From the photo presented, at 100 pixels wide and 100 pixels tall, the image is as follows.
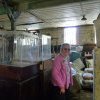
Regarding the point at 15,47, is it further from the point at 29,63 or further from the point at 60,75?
the point at 60,75

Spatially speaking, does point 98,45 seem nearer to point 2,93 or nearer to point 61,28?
point 2,93

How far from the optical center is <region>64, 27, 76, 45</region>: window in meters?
9.14

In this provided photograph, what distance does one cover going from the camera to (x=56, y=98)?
271 cm

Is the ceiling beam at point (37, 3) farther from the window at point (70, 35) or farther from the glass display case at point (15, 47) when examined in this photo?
the window at point (70, 35)

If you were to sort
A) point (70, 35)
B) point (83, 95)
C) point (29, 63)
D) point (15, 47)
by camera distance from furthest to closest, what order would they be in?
point (70, 35) < point (83, 95) < point (15, 47) < point (29, 63)

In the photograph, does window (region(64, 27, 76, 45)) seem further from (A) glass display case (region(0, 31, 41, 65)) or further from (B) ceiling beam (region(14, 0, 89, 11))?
(A) glass display case (region(0, 31, 41, 65))

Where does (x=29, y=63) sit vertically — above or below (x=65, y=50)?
below

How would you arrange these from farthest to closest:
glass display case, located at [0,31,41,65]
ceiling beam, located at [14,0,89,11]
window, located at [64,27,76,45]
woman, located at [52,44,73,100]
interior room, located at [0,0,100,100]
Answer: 1. window, located at [64,27,76,45]
2. ceiling beam, located at [14,0,89,11]
3. glass display case, located at [0,31,41,65]
4. woman, located at [52,44,73,100]
5. interior room, located at [0,0,100,100]

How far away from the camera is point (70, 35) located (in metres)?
9.31

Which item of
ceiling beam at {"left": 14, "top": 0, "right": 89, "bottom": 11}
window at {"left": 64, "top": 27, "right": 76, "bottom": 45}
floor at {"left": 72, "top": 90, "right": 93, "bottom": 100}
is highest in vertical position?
ceiling beam at {"left": 14, "top": 0, "right": 89, "bottom": 11}

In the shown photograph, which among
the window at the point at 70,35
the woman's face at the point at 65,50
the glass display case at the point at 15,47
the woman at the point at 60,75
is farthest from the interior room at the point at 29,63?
the window at the point at 70,35

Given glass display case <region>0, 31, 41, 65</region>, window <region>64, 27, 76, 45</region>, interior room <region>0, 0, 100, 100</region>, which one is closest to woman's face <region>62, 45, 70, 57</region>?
interior room <region>0, 0, 100, 100</region>

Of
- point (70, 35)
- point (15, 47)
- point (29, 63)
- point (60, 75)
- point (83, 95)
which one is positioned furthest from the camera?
point (70, 35)

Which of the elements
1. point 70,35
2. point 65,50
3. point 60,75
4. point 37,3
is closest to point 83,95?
point 60,75
